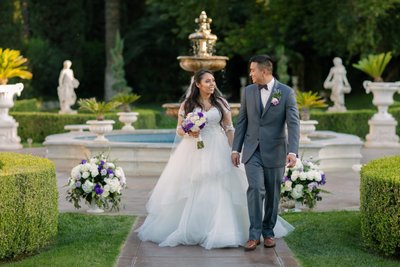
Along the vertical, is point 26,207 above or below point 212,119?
below

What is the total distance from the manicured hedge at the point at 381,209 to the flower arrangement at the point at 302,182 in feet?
5.58

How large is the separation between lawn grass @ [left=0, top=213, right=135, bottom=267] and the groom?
4.28 feet

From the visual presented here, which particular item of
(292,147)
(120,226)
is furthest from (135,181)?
(292,147)

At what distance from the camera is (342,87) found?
22.4 meters

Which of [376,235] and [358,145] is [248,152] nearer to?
[376,235]

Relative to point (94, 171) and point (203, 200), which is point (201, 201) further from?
point (94, 171)

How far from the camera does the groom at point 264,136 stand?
24.6 ft

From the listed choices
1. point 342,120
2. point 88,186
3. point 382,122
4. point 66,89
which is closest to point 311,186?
point 88,186

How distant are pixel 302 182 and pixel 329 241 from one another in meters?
1.62

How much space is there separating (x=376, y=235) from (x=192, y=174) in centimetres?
184

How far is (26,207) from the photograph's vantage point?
7.13 m

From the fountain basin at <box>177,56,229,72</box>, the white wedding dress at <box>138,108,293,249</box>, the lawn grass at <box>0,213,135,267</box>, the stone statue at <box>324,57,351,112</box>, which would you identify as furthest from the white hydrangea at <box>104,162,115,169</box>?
the stone statue at <box>324,57,351,112</box>

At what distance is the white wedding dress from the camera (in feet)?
25.5

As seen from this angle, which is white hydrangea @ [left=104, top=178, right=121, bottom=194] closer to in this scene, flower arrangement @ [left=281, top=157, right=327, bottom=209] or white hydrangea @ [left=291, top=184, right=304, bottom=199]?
flower arrangement @ [left=281, top=157, right=327, bottom=209]
